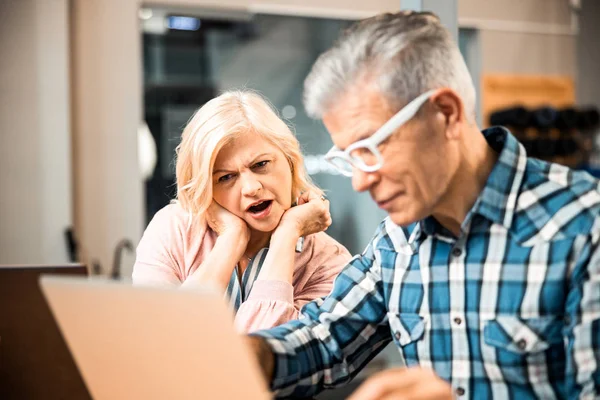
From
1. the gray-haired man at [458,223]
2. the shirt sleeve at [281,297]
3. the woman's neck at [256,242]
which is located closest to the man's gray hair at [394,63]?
the gray-haired man at [458,223]

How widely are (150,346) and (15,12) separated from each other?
141 inches

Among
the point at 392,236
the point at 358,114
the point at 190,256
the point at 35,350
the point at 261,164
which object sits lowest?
the point at 35,350

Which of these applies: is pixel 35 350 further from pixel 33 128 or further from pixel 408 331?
pixel 33 128

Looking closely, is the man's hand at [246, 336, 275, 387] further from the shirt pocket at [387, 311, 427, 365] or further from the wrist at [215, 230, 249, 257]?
the wrist at [215, 230, 249, 257]

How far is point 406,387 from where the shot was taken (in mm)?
983

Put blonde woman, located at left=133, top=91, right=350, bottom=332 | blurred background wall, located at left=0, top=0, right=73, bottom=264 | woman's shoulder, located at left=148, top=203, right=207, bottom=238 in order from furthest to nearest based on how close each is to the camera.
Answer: blurred background wall, located at left=0, top=0, right=73, bottom=264 < woman's shoulder, located at left=148, top=203, right=207, bottom=238 < blonde woman, located at left=133, top=91, right=350, bottom=332

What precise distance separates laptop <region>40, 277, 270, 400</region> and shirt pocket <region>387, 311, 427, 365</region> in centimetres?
44

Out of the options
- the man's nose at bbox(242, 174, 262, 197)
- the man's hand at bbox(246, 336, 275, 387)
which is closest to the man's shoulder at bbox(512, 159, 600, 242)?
the man's hand at bbox(246, 336, 275, 387)

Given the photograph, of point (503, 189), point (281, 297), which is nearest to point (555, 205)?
point (503, 189)

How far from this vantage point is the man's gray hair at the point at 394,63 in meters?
1.14

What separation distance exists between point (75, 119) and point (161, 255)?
2.64 meters

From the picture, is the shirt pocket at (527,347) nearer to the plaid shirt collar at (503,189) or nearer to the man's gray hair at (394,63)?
the plaid shirt collar at (503,189)

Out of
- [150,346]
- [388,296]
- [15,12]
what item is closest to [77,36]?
[15,12]

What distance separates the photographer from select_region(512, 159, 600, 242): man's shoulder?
1150mm
